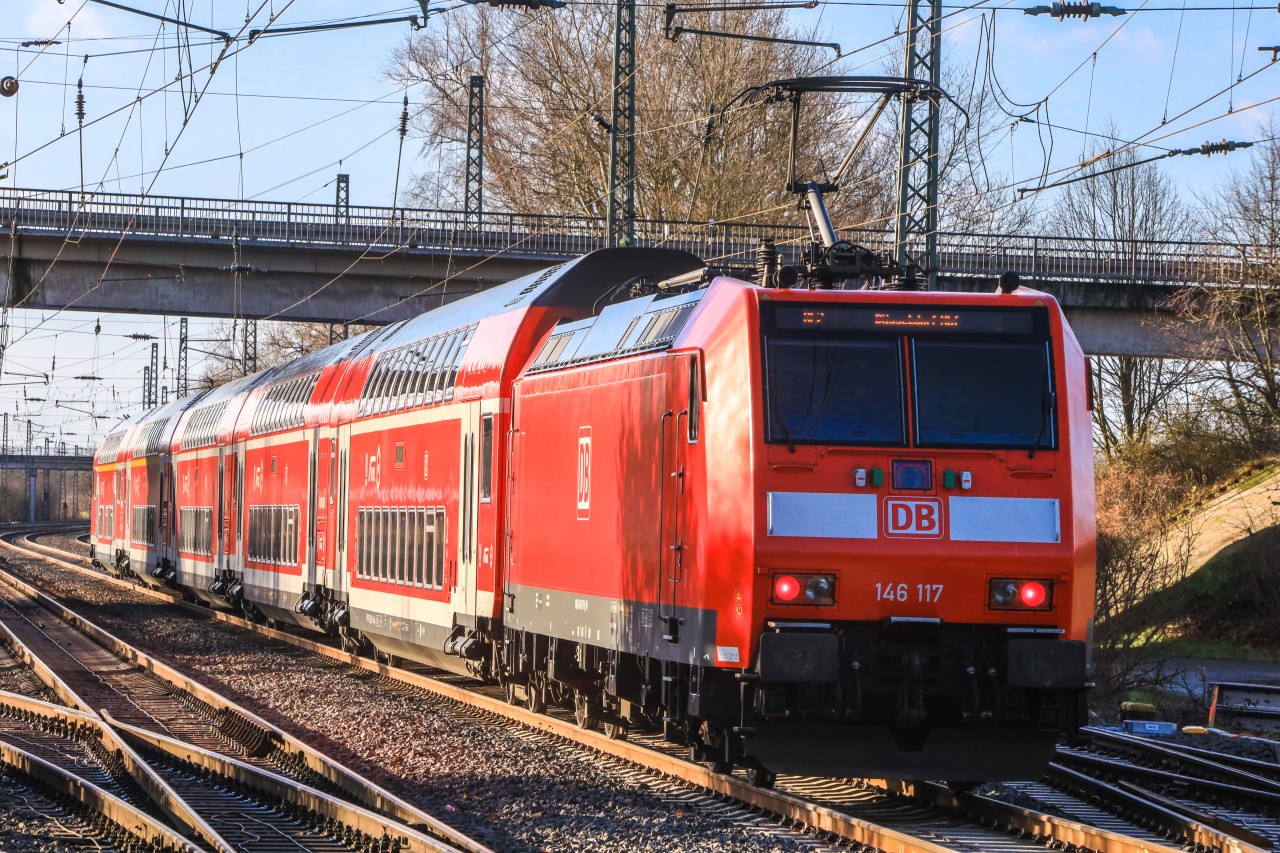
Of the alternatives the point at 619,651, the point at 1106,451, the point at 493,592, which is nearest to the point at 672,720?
the point at 619,651

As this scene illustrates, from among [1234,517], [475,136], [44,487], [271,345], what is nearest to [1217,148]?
[1234,517]

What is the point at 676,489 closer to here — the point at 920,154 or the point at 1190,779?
the point at 1190,779

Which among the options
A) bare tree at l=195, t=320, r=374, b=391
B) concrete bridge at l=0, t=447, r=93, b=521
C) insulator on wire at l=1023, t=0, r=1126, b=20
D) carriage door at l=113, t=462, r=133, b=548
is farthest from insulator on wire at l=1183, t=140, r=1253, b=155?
concrete bridge at l=0, t=447, r=93, b=521

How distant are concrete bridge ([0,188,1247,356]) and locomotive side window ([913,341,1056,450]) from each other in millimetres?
24608

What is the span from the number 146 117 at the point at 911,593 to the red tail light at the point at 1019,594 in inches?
13.4

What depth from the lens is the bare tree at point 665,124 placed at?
154ft

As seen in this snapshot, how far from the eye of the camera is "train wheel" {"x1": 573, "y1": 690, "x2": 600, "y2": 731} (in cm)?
1473

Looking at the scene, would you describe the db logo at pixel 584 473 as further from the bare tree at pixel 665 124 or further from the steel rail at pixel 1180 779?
the bare tree at pixel 665 124

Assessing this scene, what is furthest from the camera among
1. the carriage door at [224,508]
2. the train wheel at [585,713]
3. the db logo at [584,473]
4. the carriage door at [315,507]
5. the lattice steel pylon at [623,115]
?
the carriage door at [224,508]

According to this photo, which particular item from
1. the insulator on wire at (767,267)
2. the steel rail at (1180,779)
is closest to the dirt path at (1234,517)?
the steel rail at (1180,779)

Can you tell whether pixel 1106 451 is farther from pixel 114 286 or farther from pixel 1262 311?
pixel 114 286

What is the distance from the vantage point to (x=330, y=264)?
37438 millimetres

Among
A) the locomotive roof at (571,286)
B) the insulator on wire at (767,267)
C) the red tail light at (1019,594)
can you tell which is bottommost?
the red tail light at (1019,594)

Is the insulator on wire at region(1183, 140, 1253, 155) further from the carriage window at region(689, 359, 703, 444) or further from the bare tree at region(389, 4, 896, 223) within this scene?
the bare tree at region(389, 4, 896, 223)
